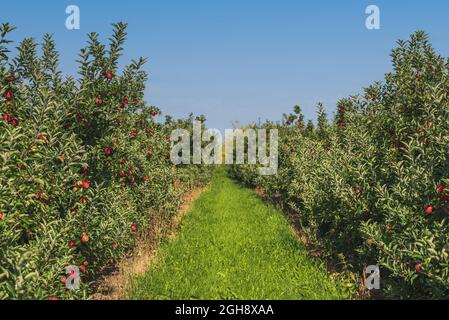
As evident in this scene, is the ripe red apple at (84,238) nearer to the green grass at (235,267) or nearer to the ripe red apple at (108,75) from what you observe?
the green grass at (235,267)

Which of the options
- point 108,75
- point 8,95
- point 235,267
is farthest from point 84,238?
point 235,267

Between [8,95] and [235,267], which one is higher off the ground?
[8,95]

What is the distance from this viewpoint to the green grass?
19.7 feet

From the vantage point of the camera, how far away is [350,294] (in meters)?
6.10

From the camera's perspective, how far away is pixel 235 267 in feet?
23.8

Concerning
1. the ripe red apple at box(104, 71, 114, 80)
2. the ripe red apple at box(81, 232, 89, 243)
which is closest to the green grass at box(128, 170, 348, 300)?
the ripe red apple at box(81, 232, 89, 243)

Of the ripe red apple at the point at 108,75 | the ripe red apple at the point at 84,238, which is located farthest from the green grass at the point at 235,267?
the ripe red apple at the point at 108,75

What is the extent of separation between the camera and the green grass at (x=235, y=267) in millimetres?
6000

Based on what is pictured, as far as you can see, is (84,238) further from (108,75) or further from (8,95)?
(108,75)

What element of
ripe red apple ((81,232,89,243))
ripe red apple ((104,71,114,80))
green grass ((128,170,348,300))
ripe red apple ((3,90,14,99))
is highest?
ripe red apple ((104,71,114,80))

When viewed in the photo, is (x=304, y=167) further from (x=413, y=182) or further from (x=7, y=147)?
(x=7, y=147)

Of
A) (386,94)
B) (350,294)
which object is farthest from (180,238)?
(386,94)

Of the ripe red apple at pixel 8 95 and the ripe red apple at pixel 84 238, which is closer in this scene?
the ripe red apple at pixel 84 238

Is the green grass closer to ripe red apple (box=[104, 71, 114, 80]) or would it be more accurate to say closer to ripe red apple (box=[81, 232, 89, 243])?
ripe red apple (box=[81, 232, 89, 243])
